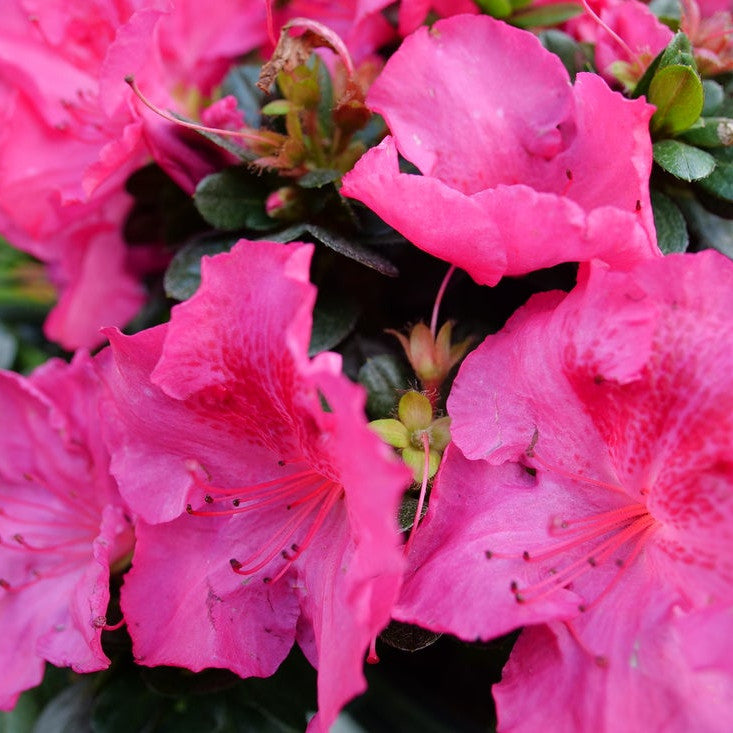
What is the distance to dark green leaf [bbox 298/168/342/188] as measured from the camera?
79 centimetres

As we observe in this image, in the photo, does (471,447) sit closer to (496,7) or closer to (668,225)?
(668,225)

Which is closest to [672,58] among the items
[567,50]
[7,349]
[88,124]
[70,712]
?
[567,50]

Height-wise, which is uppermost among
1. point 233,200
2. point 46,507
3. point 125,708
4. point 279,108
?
point 279,108

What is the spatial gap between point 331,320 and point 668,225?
34 cm

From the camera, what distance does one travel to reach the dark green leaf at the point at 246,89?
97 centimetres

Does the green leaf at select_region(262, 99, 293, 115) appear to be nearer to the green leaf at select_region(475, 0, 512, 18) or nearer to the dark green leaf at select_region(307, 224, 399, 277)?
the dark green leaf at select_region(307, 224, 399, 277)

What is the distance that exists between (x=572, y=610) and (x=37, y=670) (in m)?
0.56

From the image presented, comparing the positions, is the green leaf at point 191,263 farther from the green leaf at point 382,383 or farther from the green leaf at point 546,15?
the green leaf at point 546,15

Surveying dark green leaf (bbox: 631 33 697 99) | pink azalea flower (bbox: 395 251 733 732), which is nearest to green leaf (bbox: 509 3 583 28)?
dark green leaf (bbox: 631 33 697 99)

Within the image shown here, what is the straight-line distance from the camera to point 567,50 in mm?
867

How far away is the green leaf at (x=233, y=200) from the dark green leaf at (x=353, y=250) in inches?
3.1

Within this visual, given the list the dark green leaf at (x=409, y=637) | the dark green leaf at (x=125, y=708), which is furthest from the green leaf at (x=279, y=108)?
the dark green leaf at (x=125, y=708)

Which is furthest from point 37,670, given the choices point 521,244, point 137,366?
point 521,244

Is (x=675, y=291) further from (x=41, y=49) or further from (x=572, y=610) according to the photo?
(x=41, y=49)
